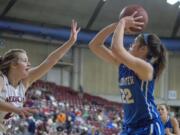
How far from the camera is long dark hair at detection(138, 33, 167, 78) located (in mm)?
3270

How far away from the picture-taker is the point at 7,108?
3.06 meters

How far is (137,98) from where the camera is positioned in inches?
128

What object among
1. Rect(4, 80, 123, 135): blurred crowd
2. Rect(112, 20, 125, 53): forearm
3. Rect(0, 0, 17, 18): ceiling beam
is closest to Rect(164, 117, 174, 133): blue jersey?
Rect(112, 20, 125, 53): forearm

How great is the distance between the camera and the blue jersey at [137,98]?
3.24m

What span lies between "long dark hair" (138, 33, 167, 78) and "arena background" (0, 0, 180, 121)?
51.2 feet

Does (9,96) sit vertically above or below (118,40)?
below

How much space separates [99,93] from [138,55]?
18711 millimetres

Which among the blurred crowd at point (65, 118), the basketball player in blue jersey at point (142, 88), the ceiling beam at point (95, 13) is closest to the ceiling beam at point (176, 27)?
the ceiling beam at point (95, 13)

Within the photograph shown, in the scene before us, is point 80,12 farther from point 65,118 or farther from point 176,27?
point 65,118

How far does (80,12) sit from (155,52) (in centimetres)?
1679

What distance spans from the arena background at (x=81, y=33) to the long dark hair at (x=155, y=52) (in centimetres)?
1560

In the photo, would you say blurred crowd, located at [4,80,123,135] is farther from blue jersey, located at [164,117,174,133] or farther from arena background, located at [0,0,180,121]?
blue jersey, located at [164,117,174,133]

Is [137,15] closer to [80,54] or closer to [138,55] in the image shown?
[138,55]

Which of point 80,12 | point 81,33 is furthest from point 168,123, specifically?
point 81,33
